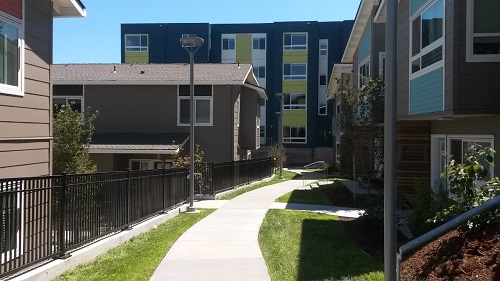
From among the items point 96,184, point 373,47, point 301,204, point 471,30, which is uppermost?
point 373,47

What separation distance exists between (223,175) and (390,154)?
1539cm

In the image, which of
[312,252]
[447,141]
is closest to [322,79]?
[447,141]

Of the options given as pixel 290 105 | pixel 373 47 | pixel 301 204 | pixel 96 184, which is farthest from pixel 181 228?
pixel 290 105

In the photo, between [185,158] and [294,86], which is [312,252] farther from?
[294,86]

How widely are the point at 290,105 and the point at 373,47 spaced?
1146 inches

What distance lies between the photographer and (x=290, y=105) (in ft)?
158

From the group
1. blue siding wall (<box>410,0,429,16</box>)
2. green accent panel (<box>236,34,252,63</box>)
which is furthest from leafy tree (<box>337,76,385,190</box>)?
green accent panel (<box>236,34,252,63</box>)

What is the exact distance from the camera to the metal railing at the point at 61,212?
20.3ft

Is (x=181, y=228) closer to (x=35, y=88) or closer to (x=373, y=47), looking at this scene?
(x=35, y=88)

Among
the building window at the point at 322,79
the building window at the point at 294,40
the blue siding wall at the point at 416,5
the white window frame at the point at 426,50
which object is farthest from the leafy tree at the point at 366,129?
the building window at the point at 294,40

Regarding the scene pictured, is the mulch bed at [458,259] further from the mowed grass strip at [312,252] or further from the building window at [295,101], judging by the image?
the building window at [295,101]

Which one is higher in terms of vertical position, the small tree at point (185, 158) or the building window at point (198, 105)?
the building window at point (198, 105)

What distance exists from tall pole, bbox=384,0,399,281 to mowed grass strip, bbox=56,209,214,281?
380cm

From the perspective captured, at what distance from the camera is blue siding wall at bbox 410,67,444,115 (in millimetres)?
10352
